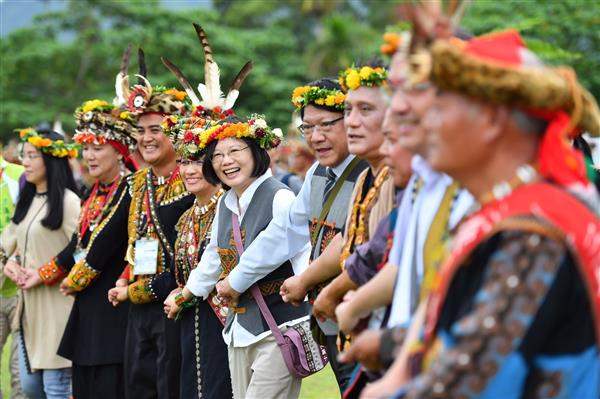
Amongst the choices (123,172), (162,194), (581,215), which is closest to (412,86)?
(581,215)

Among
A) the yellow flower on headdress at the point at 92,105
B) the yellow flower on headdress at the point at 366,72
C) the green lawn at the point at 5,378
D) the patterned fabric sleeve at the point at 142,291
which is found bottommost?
the green lawn at the point at 5,378

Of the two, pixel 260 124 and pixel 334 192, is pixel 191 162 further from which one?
pixel 334 192

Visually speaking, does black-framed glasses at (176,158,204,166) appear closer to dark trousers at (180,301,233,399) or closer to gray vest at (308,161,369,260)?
dark trousers at (180,301,233,399)

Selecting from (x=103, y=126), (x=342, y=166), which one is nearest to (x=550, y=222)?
(x=342, y=166)

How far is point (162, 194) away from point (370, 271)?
12.2ft

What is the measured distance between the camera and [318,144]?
18.3ft

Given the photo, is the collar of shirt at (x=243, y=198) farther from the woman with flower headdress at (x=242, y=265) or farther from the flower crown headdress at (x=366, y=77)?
the flower crown headdress at (x=366, y=77)

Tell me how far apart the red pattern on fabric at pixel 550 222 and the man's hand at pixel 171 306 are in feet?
13.9

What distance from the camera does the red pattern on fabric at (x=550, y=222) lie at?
8.21 feet

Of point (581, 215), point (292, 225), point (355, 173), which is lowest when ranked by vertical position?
point (292, 225)

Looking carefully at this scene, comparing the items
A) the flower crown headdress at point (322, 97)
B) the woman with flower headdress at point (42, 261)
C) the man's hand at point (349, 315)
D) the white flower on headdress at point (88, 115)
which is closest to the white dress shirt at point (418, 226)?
the man's hand at point (349, 315)

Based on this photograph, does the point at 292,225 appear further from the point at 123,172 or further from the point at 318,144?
the point at 123,172

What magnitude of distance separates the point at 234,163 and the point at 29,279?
290 centimetres

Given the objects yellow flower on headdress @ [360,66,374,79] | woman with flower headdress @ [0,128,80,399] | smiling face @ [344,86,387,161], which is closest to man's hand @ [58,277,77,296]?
woman with flower headdress @ [0,128,80,399]
